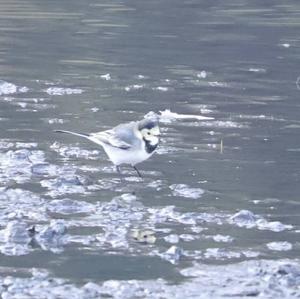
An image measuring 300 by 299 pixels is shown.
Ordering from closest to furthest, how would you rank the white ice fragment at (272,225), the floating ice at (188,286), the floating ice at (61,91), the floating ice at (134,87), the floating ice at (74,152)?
the floating ice at (188,286) < the white ice fragment at (272,225) < the floating ice at (74,152) < the floating ice at (61,91) < the floating ice at (134,87)

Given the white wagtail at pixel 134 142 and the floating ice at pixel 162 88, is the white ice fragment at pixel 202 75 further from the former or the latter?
the white wagtail at pixel 134 142

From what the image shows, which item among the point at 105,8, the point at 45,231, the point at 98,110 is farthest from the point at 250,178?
the point at 105,8

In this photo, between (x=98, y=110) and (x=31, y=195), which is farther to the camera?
(x=98, y=110)

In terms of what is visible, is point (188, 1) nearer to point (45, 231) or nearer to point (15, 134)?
point (15, 134)

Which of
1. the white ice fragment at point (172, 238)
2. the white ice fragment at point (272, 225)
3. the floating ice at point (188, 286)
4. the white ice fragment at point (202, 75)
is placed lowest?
the floating ice at point (188, 286)

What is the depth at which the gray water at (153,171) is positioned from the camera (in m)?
7.55

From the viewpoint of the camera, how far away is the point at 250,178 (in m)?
10.4

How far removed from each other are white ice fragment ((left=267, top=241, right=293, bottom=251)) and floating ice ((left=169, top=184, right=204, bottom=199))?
1528mm

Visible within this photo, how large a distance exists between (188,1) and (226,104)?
43.9ft

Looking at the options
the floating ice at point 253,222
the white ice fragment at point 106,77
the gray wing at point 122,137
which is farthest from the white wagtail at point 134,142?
the white ice fragment at point 106,77

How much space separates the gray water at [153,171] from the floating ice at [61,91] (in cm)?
1

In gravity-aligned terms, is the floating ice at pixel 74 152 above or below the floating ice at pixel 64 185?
above

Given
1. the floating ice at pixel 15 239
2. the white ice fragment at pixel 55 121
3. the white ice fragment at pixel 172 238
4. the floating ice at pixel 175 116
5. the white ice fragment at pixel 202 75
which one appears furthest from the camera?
the white ice fragment at pixel 202 75

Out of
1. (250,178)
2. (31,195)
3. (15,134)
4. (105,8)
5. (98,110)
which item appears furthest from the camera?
(105,8)
